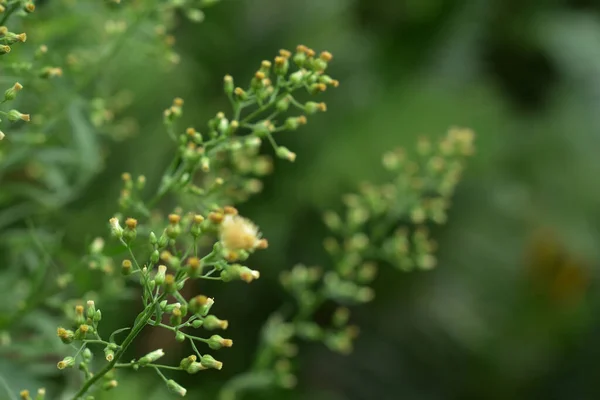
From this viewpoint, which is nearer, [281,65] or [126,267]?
[126,267]

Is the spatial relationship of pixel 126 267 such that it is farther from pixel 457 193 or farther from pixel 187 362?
pixel 457 193

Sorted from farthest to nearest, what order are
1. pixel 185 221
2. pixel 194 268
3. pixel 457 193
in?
pixel 457 193 → pixel 185 221 → pixel 194 268

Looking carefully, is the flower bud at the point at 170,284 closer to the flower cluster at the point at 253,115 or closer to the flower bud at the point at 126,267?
the flower bud at the point at 126,267

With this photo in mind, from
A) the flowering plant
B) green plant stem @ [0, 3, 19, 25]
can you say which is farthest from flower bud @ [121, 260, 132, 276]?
green plant stem @ [0, 3, 19, 25]

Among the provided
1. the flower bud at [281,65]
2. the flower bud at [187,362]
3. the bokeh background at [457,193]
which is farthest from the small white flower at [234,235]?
the bokeh background at [457,193]

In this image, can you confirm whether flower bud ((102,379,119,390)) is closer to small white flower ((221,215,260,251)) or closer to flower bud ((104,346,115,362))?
flower bud ((104,346,115,362))

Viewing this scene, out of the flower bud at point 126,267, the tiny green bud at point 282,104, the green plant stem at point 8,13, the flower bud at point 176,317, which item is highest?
the tiny green bud at point 282,104

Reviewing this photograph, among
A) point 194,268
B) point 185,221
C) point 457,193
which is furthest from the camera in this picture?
point 457,193

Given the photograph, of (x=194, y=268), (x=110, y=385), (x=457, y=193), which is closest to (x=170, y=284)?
(x=194, y=268)
